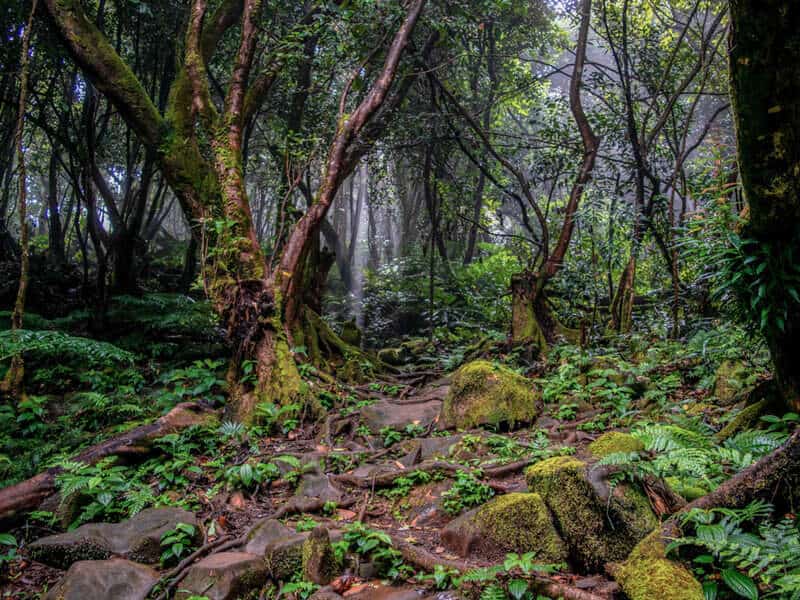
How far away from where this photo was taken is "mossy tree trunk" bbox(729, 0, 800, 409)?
263 centimetres

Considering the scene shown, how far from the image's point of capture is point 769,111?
2793mm

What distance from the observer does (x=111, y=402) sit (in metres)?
6.61

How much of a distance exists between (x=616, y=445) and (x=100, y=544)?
367cm

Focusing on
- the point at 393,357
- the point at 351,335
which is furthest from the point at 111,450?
the point at 393,357

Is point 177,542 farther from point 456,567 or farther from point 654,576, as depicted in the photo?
point 654,576

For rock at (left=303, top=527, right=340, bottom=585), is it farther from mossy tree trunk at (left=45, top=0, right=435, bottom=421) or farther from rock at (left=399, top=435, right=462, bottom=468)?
mossy tree trunk at (left=45, top=0, right=435, bottom=421)

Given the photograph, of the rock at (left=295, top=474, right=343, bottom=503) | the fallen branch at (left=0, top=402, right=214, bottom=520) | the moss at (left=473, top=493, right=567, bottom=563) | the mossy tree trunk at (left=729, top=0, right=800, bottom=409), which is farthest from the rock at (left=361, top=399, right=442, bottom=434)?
the mossy tree trunk at (left=729, top=0, right=800, bottom=409)

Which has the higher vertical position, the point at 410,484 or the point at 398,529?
the point at 410,484

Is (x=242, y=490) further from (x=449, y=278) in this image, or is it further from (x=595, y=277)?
(x=449, y=278)

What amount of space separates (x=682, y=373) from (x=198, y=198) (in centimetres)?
662

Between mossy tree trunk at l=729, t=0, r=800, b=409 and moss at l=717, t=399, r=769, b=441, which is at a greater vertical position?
mossy tree trunk at l=729, t=0, r=800, b=409

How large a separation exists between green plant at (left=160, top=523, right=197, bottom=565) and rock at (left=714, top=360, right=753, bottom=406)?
4.76 meters

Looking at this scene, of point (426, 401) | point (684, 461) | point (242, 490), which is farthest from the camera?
point (426, 401)

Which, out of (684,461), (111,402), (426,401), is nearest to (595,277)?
(426,401)
